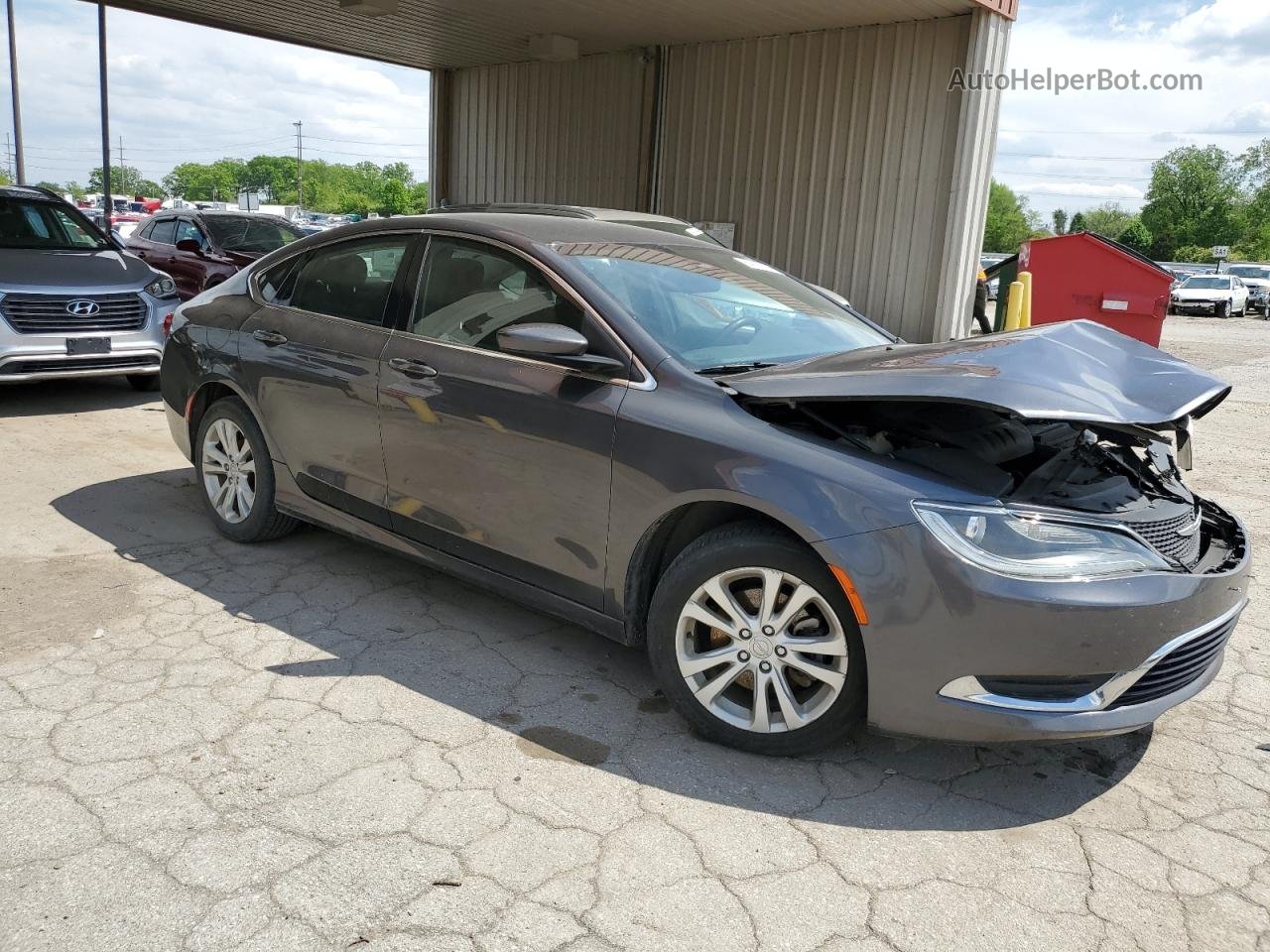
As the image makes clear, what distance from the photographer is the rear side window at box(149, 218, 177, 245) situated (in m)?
12.9

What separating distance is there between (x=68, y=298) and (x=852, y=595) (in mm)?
7274

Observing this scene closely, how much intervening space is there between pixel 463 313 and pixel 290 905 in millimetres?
2248

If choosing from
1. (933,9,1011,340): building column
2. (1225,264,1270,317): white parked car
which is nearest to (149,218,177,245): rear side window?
(933,9,1011,340): building column

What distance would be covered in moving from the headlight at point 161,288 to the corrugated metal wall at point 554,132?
619cm

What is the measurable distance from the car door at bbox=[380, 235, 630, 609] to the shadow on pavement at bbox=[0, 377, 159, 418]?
5389 millimetres

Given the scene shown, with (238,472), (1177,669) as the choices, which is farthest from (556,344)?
(238,472)

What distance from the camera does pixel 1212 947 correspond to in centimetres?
236

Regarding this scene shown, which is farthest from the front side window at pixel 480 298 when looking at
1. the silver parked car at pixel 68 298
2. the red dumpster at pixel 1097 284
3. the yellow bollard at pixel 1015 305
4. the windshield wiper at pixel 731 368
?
the red dumpster at pixel 1097 284

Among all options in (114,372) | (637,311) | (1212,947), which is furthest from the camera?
(114,372)

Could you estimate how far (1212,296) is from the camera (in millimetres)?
34844

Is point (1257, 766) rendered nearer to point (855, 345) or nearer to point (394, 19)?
point (855, 345)

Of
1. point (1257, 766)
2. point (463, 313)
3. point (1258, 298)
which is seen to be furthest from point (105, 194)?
point (1258, 298)

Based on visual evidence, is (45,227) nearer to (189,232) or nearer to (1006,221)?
(189,232)

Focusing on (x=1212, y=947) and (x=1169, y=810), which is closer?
(x=1212, y=947)
